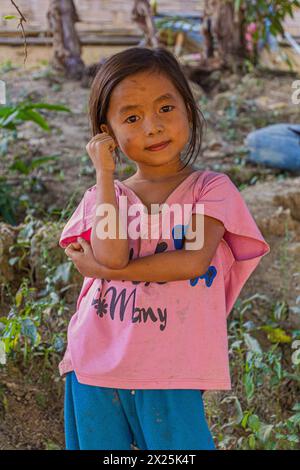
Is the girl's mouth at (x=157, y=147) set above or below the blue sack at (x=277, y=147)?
above

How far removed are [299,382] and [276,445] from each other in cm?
27

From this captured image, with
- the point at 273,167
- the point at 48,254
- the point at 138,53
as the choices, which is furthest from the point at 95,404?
the point at 273,167

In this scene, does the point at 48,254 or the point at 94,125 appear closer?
the point at 94,125

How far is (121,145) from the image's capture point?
1871mm

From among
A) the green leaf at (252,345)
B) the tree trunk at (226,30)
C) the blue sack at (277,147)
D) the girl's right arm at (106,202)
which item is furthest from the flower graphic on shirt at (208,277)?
the tree trunk at (226,30)

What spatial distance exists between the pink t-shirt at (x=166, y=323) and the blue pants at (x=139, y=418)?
36 mm

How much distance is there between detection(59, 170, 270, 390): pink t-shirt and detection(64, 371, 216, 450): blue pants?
36 mm

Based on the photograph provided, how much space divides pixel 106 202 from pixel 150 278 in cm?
19

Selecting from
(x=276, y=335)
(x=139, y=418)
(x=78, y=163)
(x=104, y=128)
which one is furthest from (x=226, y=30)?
(x=139, y=418)

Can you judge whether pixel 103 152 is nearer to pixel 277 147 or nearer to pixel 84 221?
pixel 84 221

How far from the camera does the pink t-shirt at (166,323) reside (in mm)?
1782

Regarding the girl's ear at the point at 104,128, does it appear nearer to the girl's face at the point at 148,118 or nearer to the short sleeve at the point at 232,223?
the girl's face at the point at 148,118

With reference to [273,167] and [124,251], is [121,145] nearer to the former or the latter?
[124,251]

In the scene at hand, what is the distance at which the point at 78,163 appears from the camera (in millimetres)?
4531
